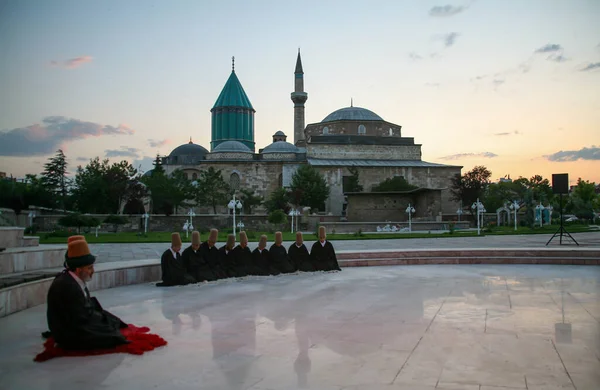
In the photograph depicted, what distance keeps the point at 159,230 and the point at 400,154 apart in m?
30.0

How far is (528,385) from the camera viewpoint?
376 centimetres

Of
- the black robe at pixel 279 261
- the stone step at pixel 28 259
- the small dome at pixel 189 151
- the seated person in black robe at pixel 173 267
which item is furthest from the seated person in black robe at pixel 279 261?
the small dome at pixel 189 151

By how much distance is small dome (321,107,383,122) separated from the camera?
57438mm

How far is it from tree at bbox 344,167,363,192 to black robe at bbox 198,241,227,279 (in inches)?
1514

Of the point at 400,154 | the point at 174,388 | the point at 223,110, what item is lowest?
the point at 174,388

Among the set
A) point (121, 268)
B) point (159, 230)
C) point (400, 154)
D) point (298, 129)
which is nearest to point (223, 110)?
point (298, 129)

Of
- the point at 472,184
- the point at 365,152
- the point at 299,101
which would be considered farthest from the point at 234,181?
the point at 472,184

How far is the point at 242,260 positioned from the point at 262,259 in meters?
0.44

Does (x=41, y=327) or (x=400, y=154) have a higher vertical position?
(x=400, y=154)

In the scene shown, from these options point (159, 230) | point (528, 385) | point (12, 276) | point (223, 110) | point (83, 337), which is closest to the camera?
point (528, 385)

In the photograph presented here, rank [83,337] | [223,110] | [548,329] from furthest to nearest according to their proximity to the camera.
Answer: [223,110], [548,329], [83,337]

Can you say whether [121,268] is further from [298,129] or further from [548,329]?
[298,129]

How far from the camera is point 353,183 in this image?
48438mm

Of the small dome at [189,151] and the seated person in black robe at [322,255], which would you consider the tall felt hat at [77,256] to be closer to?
the seated person in black robe at [322,255]
